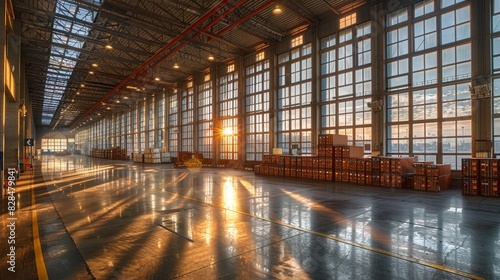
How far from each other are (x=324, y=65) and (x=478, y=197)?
12.7 meters

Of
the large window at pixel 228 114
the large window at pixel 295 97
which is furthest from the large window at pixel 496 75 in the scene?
the large window at pixel 228 114

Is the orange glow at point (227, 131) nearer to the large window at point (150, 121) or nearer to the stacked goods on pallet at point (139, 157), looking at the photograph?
the stacked goods on pallet at point (139, 157)

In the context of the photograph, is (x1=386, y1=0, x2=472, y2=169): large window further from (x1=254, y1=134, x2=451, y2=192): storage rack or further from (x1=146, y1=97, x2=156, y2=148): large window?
(x1=146, y1=97, x2=156, y2=148): large window

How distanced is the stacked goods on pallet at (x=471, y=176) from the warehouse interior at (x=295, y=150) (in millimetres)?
56

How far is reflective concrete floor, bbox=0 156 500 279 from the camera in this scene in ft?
14.6

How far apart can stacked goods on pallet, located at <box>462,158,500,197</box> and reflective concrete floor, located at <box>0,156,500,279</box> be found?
0.72 meters

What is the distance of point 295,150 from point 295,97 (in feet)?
14.9

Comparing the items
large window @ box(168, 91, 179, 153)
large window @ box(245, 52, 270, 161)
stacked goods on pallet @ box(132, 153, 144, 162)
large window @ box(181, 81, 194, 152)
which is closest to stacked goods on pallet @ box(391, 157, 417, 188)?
large window @ box(245, 52, 270, 161)

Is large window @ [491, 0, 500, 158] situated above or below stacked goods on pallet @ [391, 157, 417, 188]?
above

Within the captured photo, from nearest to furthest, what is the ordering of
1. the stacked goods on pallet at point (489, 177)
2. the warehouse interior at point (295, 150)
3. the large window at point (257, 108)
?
the warehouse interior at point (295, 150), the stacked goods on pallet at point (489, 177), the large window at point (257, 108)

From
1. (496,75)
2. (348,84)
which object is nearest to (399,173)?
(496,75)

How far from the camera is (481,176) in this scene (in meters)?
11.4

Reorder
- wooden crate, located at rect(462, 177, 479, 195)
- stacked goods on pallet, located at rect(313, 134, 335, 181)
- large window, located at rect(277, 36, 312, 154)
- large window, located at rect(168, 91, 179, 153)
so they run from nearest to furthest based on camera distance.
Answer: wooden crate, located at rect(462, 177, 479, 195)
stacked goods on pallet, located at rect(313, 134, 335, 181)
large window, located at rect(277, 36, 312, 154)
large window, located at rect(168, 91, 179, 153)

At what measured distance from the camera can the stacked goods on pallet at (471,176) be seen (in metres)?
11.5
